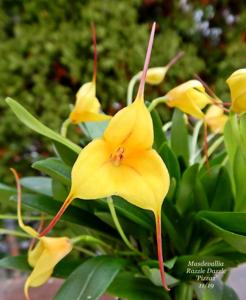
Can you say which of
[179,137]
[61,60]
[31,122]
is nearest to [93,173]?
[31,122]

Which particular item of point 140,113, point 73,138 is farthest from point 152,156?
point 73,138

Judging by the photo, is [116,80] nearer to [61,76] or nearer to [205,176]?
[61,76]

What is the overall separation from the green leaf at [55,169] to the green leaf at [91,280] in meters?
0.09

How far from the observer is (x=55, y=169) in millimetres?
460

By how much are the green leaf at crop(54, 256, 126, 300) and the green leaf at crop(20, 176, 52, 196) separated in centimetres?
15

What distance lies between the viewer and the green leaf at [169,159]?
1.64 ft

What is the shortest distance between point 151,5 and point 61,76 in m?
0.55

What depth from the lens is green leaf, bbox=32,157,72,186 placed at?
453 millimetres

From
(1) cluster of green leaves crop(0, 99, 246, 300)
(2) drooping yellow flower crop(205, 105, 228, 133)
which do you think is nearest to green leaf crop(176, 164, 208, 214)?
(1) cluster of green leaves crop(0, 99, 246, 300)

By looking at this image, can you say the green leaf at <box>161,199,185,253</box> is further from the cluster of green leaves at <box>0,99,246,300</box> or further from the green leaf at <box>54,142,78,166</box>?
the green leaf at <box>54,142,78,166</box>

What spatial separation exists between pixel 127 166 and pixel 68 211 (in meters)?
0.17

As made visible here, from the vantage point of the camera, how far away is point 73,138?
1.57 meters

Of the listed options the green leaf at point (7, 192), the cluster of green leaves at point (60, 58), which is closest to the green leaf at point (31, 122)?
the green leaf at point (7, 192)

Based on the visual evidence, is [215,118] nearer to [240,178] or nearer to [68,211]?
[240,178]
